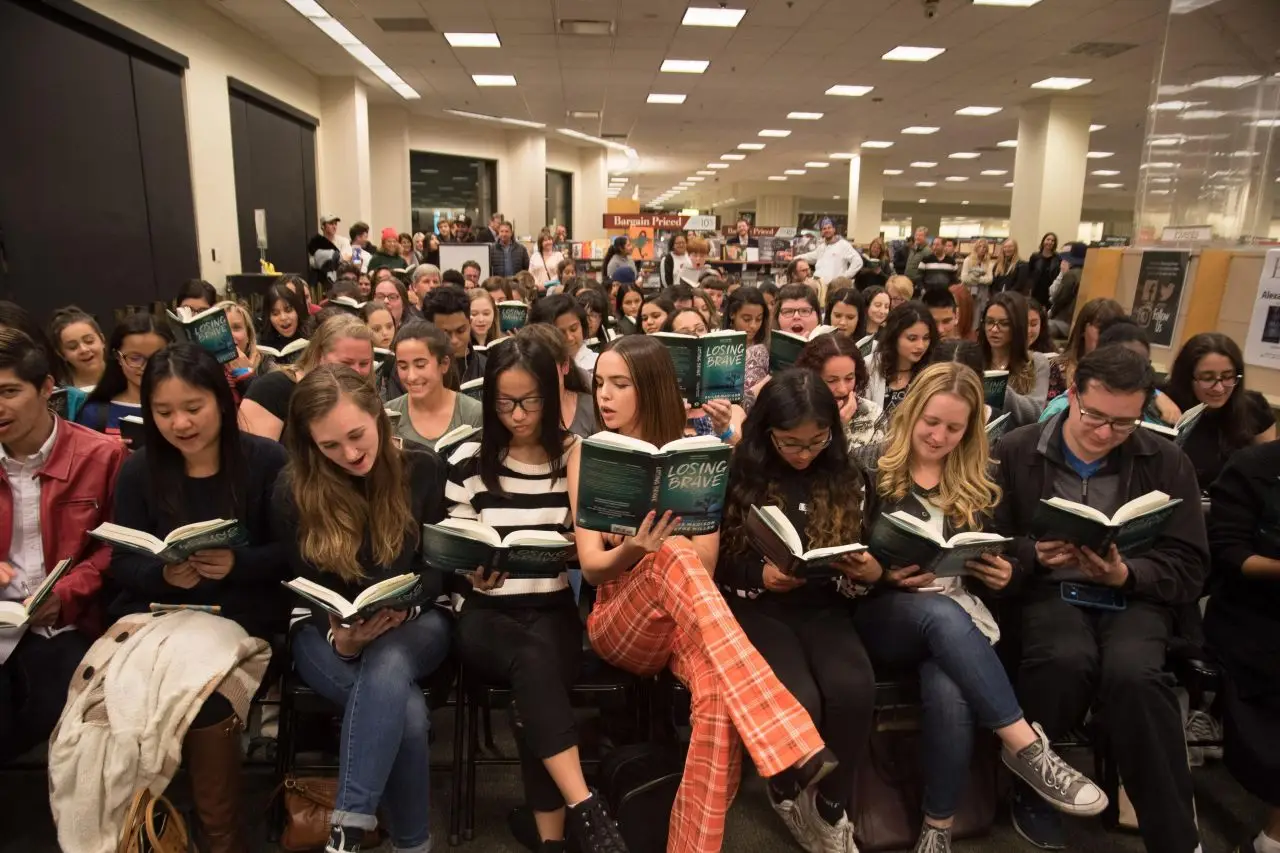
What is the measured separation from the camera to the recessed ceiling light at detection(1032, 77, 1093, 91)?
991cm

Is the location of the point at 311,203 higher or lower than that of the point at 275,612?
higher

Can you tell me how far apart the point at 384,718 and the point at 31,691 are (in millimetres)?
934

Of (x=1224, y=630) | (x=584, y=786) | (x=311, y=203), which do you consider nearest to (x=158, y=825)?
(x=584, y=786)

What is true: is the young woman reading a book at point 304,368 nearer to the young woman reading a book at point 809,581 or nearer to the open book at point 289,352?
the open book at point 289,352

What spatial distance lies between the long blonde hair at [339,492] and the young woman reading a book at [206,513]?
177mm

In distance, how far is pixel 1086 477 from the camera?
2244mm

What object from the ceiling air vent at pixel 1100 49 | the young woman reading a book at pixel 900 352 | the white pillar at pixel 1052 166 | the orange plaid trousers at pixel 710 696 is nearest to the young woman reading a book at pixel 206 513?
the orange plaid trousers at pixel 710 696

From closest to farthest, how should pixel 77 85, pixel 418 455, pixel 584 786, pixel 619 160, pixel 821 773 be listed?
pixel 821 773
pixel 584 786
pixel 418 455
pixel 77 85
pixel 619 160

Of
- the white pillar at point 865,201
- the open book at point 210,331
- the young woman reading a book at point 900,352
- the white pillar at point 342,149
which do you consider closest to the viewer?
the open book at point 210,331

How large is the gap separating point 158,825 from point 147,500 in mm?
789

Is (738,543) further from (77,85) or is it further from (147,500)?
(77,85)

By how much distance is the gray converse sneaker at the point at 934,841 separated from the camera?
200cm

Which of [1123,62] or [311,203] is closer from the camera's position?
[1123,62]

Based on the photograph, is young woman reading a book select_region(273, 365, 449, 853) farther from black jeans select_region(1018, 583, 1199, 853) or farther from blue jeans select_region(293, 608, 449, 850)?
black jeans select_region(1018, 583, 1199, 853)
